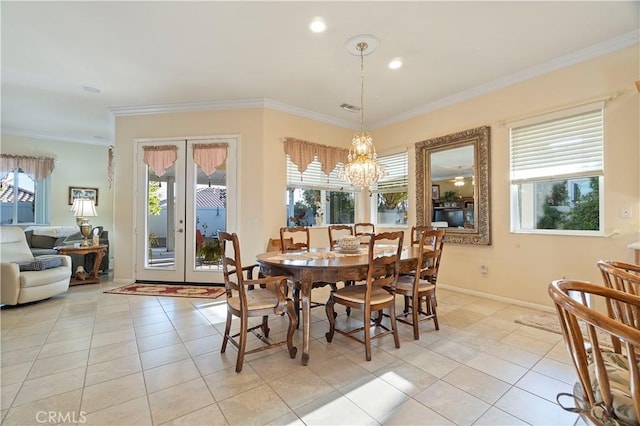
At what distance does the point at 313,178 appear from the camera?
5176 millimetres

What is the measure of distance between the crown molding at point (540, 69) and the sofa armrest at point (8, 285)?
5.83 metres

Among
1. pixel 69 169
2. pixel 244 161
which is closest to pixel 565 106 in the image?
pixel 244 161

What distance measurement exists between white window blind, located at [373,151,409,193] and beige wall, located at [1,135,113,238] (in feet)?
20.9

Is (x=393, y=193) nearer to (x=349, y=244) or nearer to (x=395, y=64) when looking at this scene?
(x=395, y=64)

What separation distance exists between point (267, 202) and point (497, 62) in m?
3.48

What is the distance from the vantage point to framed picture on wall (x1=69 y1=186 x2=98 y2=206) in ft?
21.0

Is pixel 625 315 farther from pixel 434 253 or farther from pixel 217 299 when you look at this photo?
pixel 217 299

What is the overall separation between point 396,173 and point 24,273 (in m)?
5.48

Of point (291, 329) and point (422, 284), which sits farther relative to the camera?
point (422, 284)

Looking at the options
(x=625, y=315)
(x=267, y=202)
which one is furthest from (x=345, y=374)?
(x=267, y=202)

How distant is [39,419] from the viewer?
1.60m

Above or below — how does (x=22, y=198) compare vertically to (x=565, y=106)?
below

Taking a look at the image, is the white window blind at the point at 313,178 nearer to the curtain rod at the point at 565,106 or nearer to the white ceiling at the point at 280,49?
the white ceiling at the point at 280,49

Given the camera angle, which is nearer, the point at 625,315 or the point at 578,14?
the point at 625,315
